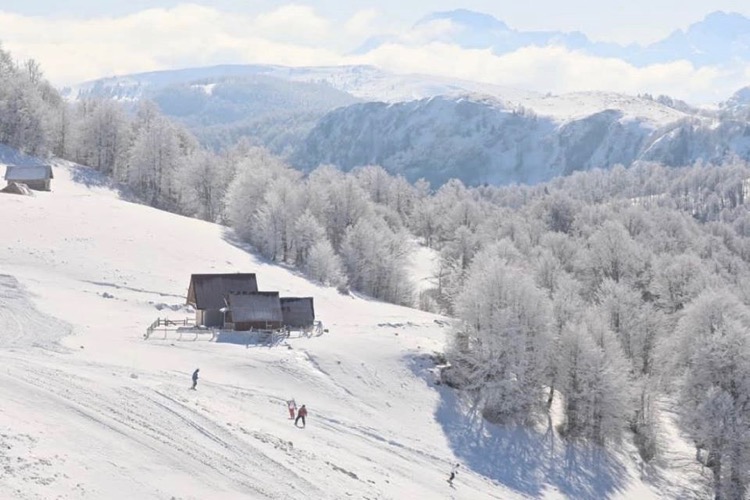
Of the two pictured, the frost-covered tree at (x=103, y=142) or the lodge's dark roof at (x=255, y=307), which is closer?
the lodge's dark roof at (x=255, y=307)

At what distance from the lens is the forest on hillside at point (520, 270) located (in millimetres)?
51938

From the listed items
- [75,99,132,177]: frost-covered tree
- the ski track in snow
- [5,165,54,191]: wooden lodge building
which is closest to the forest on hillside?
[75,99,132,177]: frost-covered tree

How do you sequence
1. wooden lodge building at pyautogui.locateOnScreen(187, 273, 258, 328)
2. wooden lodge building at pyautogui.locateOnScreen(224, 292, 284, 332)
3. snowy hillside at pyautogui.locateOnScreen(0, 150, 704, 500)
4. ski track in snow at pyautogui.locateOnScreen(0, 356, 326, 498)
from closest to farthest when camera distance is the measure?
snowy hillside at pyautogui.locateOnScreen(0, 150, 704, 500)
ski track in snow at pyautogui.locateOnScreen(0, 356, 326, 498)
wooden lodge building at pyautogui.locateOnScreen(224, 292, 284, 332)
wooden lodge building at pyautogui.locateOnScreen(187, 273, 258, 328)

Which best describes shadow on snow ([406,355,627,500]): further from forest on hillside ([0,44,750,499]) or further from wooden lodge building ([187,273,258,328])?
wooden lodge building ([187,273,258,328])

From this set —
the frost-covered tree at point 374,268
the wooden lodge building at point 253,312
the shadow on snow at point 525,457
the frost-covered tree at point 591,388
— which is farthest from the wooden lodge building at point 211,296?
the frost-covered tree at point 374,268

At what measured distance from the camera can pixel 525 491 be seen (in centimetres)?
4353

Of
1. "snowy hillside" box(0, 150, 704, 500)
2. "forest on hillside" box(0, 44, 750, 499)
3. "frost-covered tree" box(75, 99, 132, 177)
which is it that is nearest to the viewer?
"snowy hillside" box(0, 150, 704, 500)

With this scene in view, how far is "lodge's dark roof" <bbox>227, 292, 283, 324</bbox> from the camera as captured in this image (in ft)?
185

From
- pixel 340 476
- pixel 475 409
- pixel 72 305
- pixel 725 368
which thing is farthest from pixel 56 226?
pixel 725 368

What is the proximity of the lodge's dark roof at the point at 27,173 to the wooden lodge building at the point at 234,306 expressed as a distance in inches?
1986

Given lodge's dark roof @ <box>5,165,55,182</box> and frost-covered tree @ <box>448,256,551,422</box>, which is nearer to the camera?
frost-covered tree @ <box>448,256,551,422</box>

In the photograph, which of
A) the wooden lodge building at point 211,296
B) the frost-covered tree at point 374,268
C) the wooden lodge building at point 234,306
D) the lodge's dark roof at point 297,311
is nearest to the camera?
the wooden lodge building at point 234,306

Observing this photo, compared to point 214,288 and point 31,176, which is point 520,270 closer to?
point 214,288

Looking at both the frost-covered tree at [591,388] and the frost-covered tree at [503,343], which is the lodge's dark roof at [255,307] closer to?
the frost-covered tree at [503,343]
